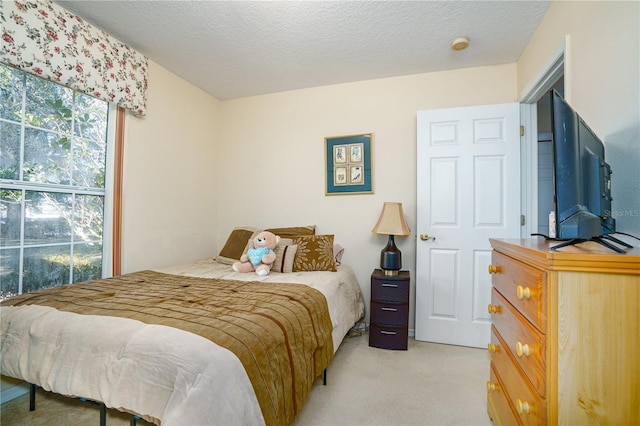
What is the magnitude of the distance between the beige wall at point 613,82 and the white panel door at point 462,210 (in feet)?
2.84

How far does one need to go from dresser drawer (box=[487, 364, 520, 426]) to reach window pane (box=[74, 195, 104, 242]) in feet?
9.49

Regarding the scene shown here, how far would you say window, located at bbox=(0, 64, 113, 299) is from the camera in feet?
5.75

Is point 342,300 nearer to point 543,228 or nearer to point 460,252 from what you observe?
point 460,252

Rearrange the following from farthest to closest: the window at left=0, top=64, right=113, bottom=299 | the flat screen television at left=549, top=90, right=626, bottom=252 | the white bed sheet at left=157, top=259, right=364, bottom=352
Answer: the white bed sheet at left=157, top=259, right=364, bottom=352, the window at left=0, top=64, right=113, bottom=299, the flat screen television at left=549, top=90, right=626, bottom=252

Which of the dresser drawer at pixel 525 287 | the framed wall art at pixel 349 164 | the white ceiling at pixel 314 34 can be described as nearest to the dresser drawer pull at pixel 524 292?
the dresser drawer at pixel 525 287

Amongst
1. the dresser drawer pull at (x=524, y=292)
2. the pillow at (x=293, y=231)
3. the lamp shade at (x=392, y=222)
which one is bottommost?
the dresser drawer pull at (x=524, y=292)

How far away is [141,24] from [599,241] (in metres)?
3.00

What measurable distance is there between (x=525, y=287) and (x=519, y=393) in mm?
416

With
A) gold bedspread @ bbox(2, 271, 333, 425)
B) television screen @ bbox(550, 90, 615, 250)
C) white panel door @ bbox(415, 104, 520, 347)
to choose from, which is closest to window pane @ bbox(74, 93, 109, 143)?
gold bedspread @ bbox(2, 271, 333, 425)

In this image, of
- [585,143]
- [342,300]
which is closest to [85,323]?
[342,300]

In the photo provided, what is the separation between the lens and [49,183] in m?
1.95

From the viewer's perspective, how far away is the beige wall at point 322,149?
275cm

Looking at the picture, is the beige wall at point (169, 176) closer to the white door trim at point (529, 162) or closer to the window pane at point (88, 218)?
the window pane at point (88, 218)

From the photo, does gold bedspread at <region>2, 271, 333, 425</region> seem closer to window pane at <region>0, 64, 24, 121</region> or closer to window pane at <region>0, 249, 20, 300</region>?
window pane at <region>0, 249, 20, 300</region>
